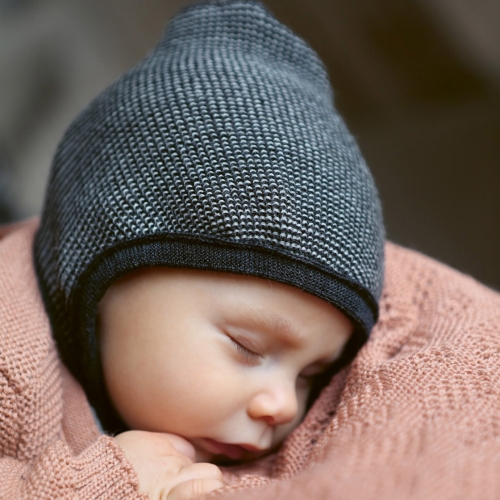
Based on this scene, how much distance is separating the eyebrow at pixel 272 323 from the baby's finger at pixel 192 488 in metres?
0.18

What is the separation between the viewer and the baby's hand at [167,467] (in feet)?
2.03

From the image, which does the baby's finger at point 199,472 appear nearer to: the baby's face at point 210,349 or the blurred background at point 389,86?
the baby's face at point 210,349

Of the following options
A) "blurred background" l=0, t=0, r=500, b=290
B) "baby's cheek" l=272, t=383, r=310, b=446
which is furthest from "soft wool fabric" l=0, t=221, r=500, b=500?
"blurred background" l=0, t=0, r=500, b=290

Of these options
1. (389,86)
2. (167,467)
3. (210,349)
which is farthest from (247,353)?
(389,86)

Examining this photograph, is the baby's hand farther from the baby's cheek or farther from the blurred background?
the blurred background

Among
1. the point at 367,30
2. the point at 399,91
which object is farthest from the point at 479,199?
the point at 367,30

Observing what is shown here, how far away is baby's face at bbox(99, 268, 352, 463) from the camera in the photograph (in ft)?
2.31

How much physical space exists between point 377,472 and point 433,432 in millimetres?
82

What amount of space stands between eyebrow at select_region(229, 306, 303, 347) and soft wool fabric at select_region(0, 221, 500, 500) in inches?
4.0

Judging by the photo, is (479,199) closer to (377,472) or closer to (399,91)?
(399,91)

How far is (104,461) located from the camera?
636mm

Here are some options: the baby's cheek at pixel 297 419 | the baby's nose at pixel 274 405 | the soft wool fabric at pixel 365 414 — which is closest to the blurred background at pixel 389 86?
the soft wool fabric at pixel 365 414

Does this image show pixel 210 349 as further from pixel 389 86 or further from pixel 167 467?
pixel 389 86

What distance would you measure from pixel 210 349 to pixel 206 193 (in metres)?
0.18
